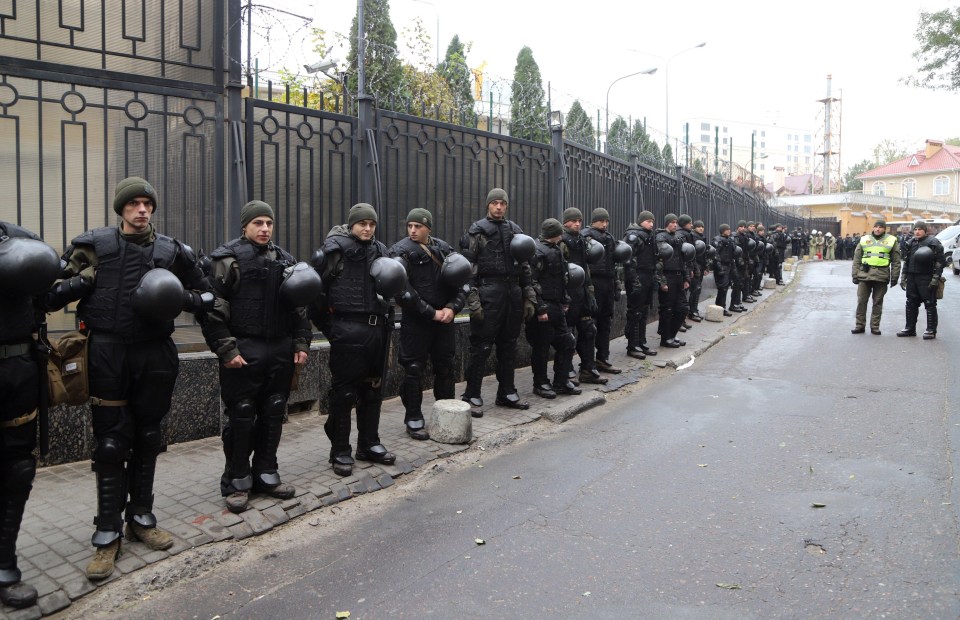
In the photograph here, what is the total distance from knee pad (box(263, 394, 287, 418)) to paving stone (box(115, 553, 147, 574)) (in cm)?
110

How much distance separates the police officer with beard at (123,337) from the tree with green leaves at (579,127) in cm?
773

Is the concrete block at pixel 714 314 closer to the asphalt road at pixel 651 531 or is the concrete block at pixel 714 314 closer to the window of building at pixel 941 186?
the asphalt road at pixel 651 531

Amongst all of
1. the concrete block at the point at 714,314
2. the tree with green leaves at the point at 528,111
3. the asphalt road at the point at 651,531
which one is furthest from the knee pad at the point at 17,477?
the concrete block at the point at 714,314

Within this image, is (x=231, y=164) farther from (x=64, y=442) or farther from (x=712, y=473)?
(x=712, y=473)

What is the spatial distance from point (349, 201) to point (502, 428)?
9.07 feet

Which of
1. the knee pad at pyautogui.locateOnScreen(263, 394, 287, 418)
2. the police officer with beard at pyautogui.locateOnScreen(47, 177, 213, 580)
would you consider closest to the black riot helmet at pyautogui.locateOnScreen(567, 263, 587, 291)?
the knee pad at pyautogui.locateOnScreen(263, 394, 287, 418)

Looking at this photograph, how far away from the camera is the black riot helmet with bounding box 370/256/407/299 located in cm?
501

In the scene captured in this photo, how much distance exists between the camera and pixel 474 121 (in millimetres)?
8820

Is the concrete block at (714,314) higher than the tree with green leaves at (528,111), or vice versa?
the tree with green leaves at (528,111)

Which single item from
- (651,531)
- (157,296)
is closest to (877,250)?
(651,531)

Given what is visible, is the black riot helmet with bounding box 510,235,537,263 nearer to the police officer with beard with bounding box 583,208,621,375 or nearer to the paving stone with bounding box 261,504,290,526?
the police officer with beard with bounding box 583,208,621,375

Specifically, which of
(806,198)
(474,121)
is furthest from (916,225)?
(806,198)

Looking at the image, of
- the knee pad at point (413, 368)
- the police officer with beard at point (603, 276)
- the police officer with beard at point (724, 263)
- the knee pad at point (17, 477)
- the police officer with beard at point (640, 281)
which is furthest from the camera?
the police officer with beard at point (724, 263)

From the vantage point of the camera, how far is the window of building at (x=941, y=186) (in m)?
67.1
